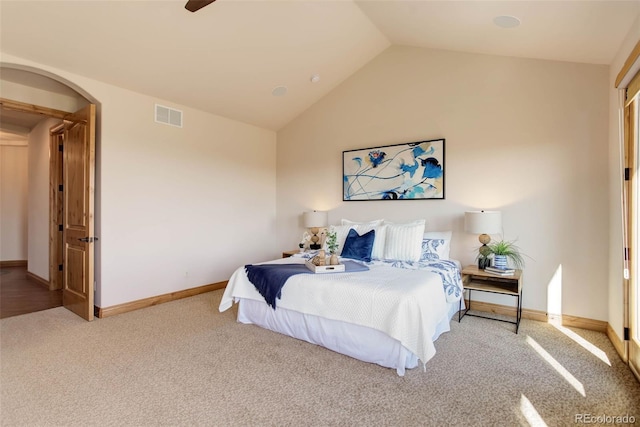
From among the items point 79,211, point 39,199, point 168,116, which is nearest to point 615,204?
point 168,116

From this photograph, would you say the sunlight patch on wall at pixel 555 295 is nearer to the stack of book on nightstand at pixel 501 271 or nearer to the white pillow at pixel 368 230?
the stack of book on nightstand at pixel 501 271

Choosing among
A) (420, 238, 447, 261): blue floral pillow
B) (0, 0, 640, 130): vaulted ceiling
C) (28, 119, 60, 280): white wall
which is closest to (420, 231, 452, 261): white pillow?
(420, 238, 447, 261): blue floral pillow

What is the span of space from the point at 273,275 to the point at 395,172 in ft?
7.79

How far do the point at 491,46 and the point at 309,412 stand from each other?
13.0 ft

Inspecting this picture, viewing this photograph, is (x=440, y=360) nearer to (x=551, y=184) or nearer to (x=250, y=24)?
(x=551, y=184)

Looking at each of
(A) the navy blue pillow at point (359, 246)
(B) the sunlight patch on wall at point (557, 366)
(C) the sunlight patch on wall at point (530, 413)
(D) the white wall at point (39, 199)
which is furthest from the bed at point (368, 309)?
(D) the white wall at point (39, 199)

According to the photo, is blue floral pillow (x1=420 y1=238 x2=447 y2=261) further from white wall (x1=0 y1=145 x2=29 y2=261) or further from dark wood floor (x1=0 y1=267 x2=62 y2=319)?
white wall (x1=0 y1=145 x2=29 y2=261)

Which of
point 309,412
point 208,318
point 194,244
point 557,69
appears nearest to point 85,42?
point 194,244

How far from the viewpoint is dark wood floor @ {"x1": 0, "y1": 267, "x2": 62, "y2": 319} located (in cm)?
399

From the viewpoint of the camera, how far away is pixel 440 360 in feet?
8.48

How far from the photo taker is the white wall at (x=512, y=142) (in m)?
3.27

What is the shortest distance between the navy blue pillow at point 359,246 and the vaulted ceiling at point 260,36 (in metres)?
→ 2.43

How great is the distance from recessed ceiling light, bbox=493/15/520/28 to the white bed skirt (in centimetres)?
278

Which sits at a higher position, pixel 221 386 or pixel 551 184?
pixel 551 184
